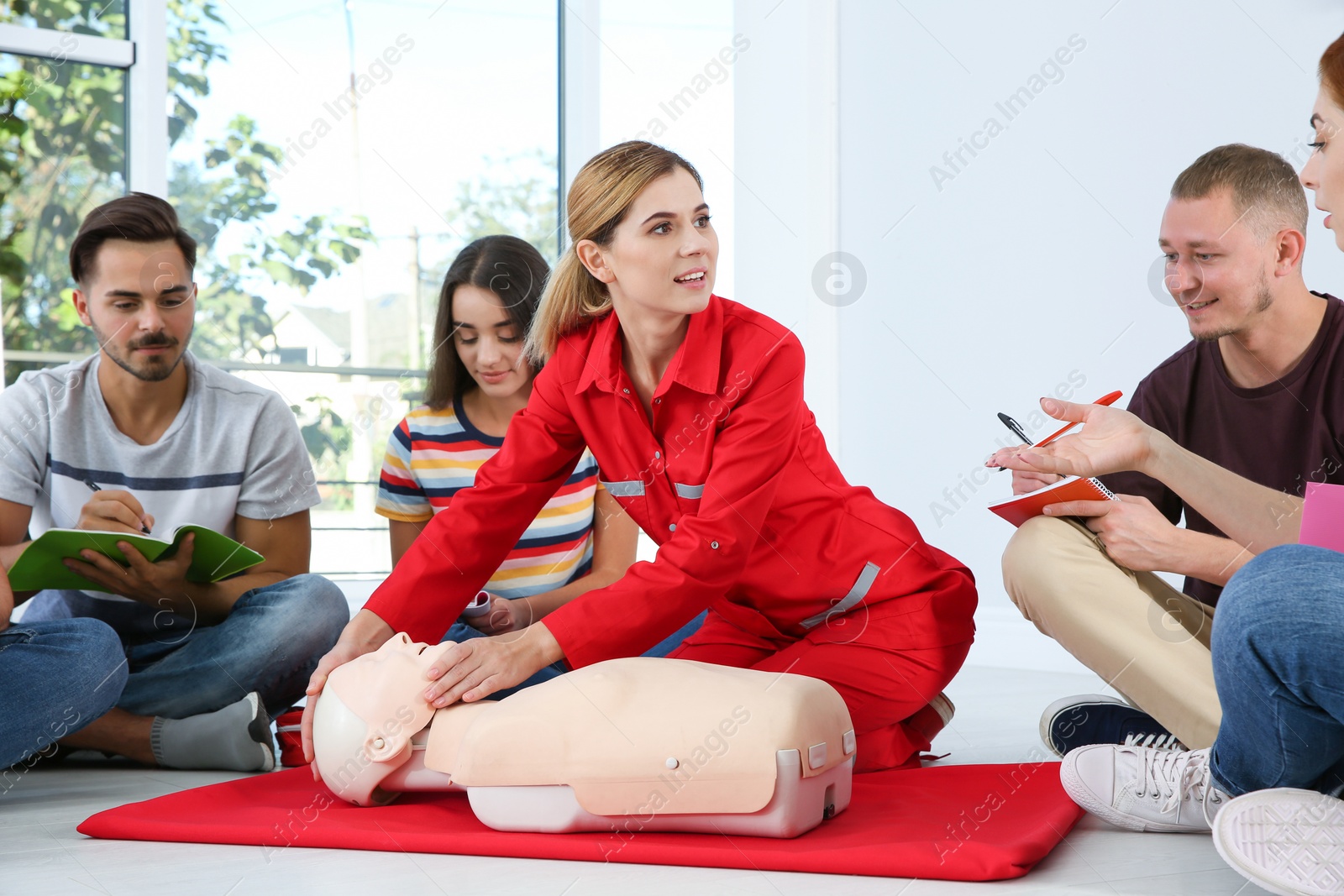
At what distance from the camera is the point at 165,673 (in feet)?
5.93

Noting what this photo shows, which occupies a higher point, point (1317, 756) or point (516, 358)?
point (516, 358)

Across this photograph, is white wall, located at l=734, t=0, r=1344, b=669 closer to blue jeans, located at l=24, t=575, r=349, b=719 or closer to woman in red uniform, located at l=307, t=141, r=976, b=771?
woman in red uniform, located at l=307, t=141, r=976, b=771

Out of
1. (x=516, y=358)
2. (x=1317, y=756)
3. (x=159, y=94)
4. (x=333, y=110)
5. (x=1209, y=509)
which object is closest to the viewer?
(x=1317, y=756)

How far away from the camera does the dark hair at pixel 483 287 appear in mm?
1993

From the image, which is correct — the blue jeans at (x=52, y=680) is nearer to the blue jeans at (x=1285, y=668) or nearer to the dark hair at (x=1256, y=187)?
the blue jeans at (x=1285, y=668)

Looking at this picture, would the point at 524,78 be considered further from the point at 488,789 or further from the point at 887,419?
the point at 488,789

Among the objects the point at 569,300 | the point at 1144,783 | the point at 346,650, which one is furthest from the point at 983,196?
the point at 346,650

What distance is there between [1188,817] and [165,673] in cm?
145

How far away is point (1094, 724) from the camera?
1.59 m

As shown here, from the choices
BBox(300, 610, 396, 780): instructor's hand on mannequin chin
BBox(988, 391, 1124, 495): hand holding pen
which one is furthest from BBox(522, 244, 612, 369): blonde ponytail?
BBox(988, 391, 1124, 495): hand holding pen

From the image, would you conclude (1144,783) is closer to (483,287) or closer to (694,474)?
(694,474)

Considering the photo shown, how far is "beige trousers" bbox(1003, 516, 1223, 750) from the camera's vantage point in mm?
1365

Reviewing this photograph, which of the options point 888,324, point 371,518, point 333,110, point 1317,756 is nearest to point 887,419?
point 888,324

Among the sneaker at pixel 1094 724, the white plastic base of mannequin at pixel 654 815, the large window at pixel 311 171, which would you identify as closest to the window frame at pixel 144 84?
the large window at pixel 311 171
